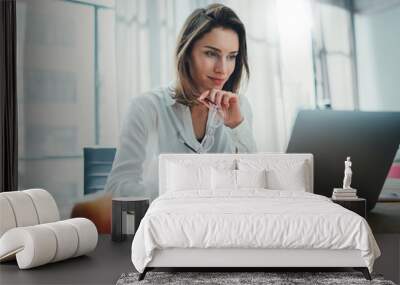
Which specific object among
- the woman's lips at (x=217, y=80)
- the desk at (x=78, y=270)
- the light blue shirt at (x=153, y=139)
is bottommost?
the desk at (x=78, y=270)

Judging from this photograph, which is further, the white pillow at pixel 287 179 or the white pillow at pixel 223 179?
the white pillow at pixel 287 179

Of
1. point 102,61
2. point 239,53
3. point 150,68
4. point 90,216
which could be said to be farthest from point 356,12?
point 90,216

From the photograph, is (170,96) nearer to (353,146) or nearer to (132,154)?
(132,154)

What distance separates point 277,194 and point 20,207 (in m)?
2.20

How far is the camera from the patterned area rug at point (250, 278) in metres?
3.78

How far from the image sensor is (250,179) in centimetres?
529

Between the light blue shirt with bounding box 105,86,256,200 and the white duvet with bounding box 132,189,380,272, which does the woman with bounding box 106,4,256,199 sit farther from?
the white duvet with bounding box 132,189,380,272

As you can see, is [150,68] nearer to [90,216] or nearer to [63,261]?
[90,216]

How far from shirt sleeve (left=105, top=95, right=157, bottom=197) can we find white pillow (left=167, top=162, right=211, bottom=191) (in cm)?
56

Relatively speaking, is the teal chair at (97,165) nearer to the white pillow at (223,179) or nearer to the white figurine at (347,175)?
the white pillow at (223,179)

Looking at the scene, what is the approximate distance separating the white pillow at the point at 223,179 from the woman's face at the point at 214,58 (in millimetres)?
1094

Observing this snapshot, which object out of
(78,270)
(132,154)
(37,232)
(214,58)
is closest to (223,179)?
(132,154)

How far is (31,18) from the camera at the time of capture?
5.94 m

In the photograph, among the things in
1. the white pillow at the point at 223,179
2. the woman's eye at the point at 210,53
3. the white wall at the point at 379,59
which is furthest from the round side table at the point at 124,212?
the white wall at the point at 379,59
